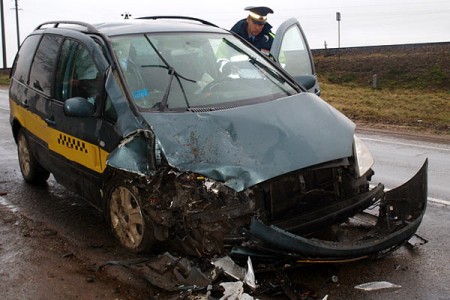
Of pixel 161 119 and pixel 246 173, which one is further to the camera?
pixel 161 119

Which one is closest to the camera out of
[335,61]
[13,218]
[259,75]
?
[259,75]

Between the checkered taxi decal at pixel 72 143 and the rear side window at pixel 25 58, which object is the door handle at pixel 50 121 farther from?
the rear side window at pixel 25 58

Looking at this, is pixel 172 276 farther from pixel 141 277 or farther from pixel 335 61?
pixel 335 61

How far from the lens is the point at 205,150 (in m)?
3.87

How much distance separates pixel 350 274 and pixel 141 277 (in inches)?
59.3

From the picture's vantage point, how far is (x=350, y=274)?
406 centimetres

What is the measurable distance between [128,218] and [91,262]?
46cm

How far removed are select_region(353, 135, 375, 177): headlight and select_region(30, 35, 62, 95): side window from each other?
119 inches

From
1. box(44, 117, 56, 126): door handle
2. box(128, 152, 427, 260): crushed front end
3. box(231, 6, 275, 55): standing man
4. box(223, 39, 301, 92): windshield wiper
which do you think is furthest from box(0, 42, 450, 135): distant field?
box(44, 117, 56, 126): door handle

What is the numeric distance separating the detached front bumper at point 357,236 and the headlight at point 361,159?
0.98 feet

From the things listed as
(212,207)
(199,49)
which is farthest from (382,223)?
(199,49)

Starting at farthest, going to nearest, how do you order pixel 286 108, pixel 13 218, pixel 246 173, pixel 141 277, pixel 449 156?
1. pixel 449 156
2. pixel 13 218
3. pixel 286 108
4. pixel 141 277
5. pixel 246 173

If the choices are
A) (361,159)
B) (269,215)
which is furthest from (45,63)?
(361,159)

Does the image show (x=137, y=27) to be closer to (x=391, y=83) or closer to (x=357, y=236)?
(x=357, y=236)
